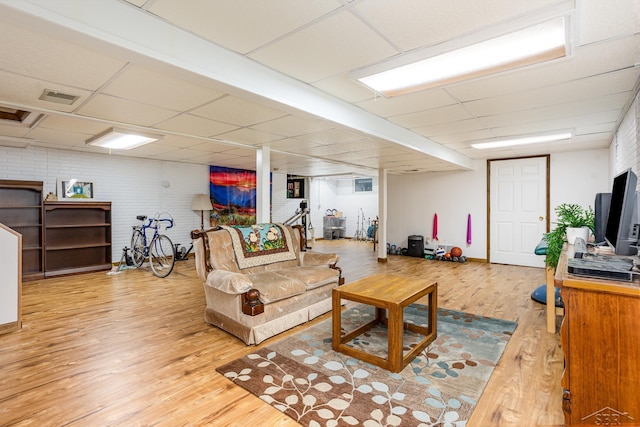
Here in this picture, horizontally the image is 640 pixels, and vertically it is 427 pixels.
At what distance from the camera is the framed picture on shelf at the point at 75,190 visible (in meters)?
5.80

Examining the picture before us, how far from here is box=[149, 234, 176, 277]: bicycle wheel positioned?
222 inches

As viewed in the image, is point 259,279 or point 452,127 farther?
point 452,127

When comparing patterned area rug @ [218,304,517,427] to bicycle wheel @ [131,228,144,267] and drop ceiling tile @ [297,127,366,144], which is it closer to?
drop ceiling tile @ [297,127,366,144]

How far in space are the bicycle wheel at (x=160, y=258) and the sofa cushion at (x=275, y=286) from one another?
9.36ft

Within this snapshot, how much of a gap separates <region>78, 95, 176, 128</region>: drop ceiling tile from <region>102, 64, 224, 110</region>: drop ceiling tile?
157 mm

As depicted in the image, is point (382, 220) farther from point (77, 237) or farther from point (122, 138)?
point (77, 237)

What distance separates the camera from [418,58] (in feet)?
7.20

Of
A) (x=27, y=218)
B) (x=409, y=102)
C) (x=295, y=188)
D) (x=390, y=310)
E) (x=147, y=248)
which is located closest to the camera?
(x=390, y=310)

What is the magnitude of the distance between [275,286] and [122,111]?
244 cm

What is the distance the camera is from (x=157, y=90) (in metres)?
2.71

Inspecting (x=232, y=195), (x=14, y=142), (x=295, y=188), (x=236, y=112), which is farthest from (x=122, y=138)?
(x=295, y=188)

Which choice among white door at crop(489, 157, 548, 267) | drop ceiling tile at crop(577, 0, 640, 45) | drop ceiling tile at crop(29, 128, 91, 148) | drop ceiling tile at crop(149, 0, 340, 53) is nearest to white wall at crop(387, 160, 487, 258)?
white door at crop(489, 157, 548, 267)

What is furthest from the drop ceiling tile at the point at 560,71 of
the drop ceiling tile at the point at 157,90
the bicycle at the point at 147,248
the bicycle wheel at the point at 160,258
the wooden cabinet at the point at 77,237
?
the wooden cabinet at the point at 77,237

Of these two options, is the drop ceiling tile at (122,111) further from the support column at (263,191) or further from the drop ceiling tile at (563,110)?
the drop ceiling tile at (563,110)
